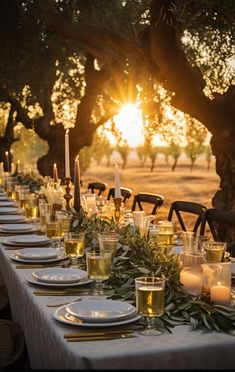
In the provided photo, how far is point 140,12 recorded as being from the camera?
5598 mm

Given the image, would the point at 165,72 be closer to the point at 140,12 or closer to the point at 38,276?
the point at 140,12

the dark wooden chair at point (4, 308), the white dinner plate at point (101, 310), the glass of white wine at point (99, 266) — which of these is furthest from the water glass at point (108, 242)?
the dark wooden chair at point (4, 308)

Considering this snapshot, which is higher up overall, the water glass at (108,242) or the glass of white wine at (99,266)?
the water glass at (108,242)

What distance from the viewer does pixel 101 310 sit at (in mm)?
2148

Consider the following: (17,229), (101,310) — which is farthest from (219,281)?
(17,229)

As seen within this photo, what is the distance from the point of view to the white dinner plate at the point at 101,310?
2.03 metres

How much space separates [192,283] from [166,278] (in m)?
0.15

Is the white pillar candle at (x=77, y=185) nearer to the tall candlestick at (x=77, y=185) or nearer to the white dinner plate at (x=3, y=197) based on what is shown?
the tall candlestick at (x=77, y=185)

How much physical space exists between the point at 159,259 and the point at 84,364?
95cm

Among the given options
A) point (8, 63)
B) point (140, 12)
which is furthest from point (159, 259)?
point (8, 63)

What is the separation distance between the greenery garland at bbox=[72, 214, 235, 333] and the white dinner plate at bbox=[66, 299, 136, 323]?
0.43 ft

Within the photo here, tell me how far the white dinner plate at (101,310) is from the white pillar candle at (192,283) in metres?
0.27

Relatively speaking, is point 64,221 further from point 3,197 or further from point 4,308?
point 3,197

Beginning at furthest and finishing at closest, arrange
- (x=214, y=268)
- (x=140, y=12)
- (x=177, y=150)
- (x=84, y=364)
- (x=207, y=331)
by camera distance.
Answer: (x=177, y=150)
(x=140, y=12)
(x=214, y=268)
(x=207, y=331)
(x=84, y=364)
